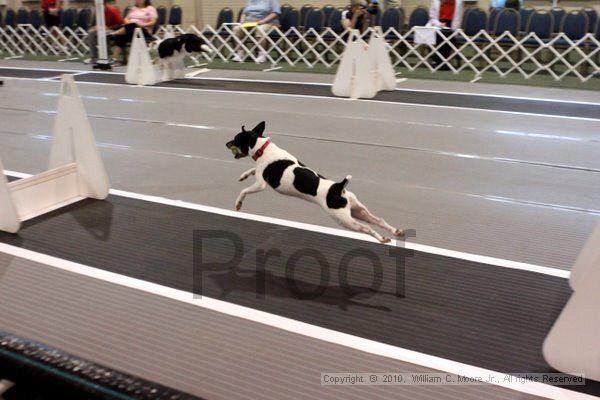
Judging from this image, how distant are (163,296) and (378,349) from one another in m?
1.00

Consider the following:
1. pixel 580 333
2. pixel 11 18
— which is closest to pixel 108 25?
pixel 11 18

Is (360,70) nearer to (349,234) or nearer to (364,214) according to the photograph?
(349,234)

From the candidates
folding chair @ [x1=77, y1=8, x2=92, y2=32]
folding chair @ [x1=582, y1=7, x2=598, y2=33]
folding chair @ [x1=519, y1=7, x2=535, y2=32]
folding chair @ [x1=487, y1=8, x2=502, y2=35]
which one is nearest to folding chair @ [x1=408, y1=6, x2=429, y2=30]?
folding chair @ [x1=487, y1=8, x2=502, y2=35]

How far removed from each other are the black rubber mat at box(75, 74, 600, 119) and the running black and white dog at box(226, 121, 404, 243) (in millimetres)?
4414

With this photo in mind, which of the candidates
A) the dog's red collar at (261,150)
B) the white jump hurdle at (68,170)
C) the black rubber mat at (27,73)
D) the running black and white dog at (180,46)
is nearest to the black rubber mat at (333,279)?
the white jump hurdle at (68,170)

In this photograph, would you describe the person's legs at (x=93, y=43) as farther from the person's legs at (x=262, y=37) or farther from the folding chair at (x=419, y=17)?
the folding chair at (x=419, y=17)

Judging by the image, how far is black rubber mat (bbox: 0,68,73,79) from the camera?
30.3 ft

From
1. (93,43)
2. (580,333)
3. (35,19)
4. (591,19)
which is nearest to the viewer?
(580,333)

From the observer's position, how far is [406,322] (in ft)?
7.47

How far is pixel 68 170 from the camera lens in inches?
143

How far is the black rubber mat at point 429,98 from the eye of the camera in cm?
625

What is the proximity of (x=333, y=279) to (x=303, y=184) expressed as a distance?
1.61ft

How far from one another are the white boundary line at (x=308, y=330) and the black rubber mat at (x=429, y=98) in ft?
15.9

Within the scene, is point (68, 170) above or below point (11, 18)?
below
